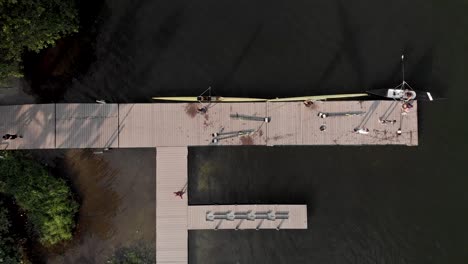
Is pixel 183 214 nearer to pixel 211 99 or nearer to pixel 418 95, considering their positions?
pixel 211 99

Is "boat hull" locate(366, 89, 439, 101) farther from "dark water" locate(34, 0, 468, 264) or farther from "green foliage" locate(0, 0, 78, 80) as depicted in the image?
"green foliage" locate(0, 0, 78, 80)

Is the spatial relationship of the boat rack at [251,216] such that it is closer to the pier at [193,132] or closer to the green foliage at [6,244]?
the pier at [193,132]

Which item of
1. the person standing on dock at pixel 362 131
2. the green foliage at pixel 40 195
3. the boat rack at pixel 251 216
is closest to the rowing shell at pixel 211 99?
the person standing on dock at pixel 362 131

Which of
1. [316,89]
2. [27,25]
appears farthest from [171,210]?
[27,25]

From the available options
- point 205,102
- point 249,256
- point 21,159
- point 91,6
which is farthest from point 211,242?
point 91,6

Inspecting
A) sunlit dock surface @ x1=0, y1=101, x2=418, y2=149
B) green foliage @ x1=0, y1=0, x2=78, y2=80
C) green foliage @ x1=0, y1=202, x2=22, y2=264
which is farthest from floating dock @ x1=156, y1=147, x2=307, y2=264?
green foliage @ x1=0, y1=0, x2=78, y2=80
